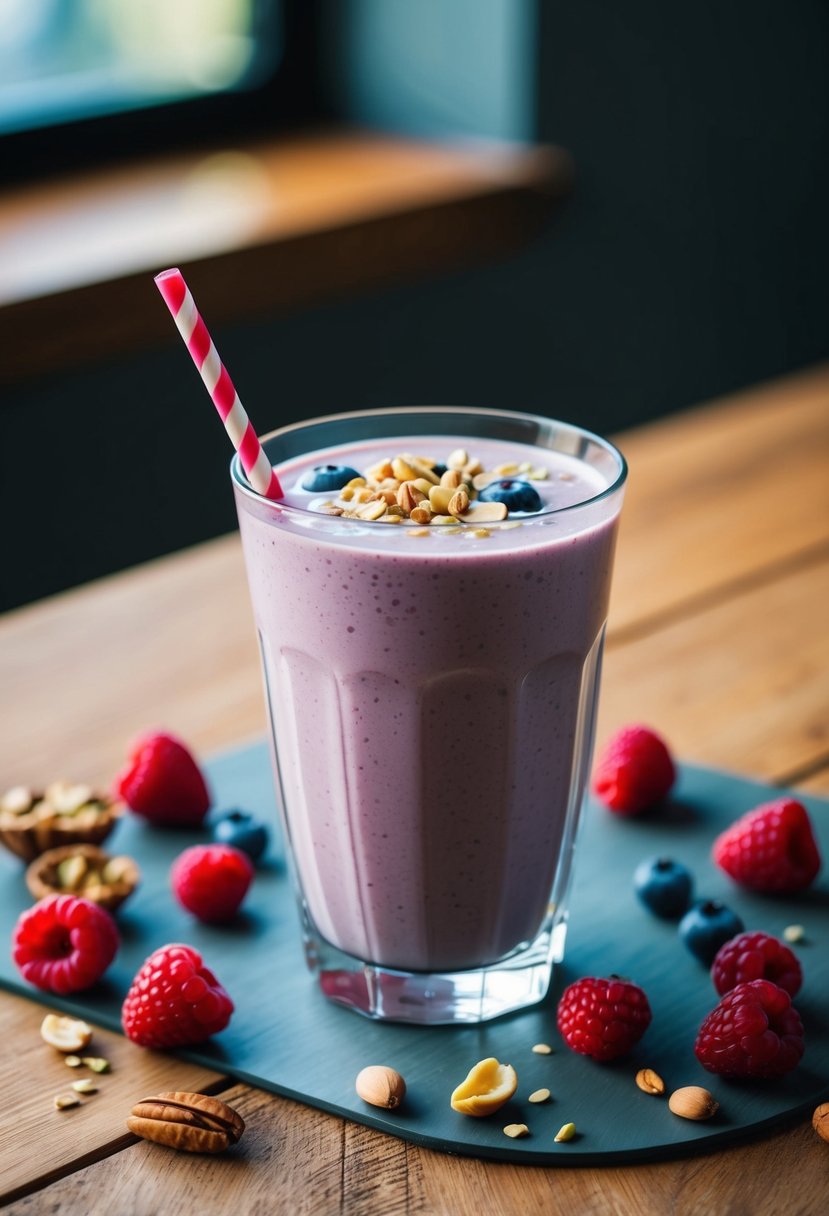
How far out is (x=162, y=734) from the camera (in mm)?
1058

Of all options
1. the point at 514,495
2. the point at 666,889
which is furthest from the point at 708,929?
the point at 514,495

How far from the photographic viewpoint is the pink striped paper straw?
807mm

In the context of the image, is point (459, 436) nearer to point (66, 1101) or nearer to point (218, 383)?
point (218, 383)

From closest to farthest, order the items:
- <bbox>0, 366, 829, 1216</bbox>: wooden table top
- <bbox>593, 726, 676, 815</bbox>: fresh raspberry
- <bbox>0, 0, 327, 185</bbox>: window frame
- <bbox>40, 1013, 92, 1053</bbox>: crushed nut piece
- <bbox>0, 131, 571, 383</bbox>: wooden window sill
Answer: <bbox>0, 366, 829, 1216</bbox>: wooden table top → <bbox>40, 1013, 92, 1053</bbox>: crushed nut piece → <bbox>593, 726, 676, 815</bbox>: fresh raspberry → <bbox>0, 131, 571, 383</bbox>: wooden window sill → <bbox>0, 0, 327, 185</bbox>: window frame

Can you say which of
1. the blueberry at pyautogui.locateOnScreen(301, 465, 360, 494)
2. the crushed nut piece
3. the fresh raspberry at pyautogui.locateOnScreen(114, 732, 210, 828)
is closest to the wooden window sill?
the fresh raspberry at pyautogui.locateOnScreen(114, 732, 210, 828)

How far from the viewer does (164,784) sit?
1.03m

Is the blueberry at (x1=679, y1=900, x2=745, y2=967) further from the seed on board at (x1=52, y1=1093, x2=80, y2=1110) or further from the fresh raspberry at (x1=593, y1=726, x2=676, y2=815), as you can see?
the seed on board at (x1=52, y1=1093, x2=80, y2=1110)

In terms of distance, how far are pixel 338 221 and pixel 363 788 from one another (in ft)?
5.51

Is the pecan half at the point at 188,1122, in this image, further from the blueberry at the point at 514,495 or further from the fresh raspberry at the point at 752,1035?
the blueberry at the point at 514,495

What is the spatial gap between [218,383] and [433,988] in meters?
0.38

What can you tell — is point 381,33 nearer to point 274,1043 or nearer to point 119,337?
point 119,337

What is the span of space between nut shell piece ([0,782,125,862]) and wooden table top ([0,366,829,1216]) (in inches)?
2.6

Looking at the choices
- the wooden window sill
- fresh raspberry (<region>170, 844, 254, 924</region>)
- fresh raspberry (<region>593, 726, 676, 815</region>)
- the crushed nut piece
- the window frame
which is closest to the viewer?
the crushed nut piece

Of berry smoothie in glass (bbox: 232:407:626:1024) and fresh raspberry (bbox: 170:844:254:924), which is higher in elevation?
berry smoothie in glass (bbox: 232:407:626:1024)
